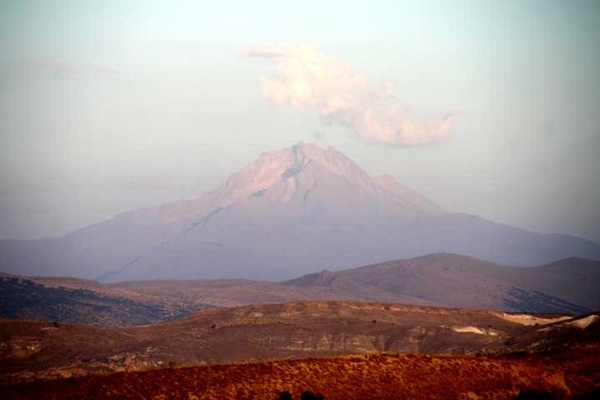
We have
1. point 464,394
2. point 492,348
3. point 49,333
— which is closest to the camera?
point 464,394

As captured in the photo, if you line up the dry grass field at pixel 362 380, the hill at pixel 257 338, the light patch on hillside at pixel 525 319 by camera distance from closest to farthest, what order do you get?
the dry grass field at pixel 362 380, the hill at pixel 257 338, the light patch on hillside at pixel 525 319

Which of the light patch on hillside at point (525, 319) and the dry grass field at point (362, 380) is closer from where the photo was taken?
the dry grass field at point (362, 380)

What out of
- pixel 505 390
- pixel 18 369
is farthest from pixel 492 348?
pixel 505 390

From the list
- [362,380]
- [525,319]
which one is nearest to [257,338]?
[525,319]

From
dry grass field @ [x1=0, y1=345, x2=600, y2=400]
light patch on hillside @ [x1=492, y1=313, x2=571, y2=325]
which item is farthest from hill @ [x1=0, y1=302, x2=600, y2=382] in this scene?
dry grass field @ [x1=0, y1=345, x2=600, y2=400]

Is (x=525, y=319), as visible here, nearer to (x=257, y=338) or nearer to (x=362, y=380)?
(x=257, y=338)

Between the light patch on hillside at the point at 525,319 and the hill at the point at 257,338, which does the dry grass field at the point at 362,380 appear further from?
the light patch on hillside at the point at 525,319

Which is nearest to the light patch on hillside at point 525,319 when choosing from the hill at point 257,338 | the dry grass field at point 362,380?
the hill at point 257,338

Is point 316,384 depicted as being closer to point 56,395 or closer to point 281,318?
point 56,395
